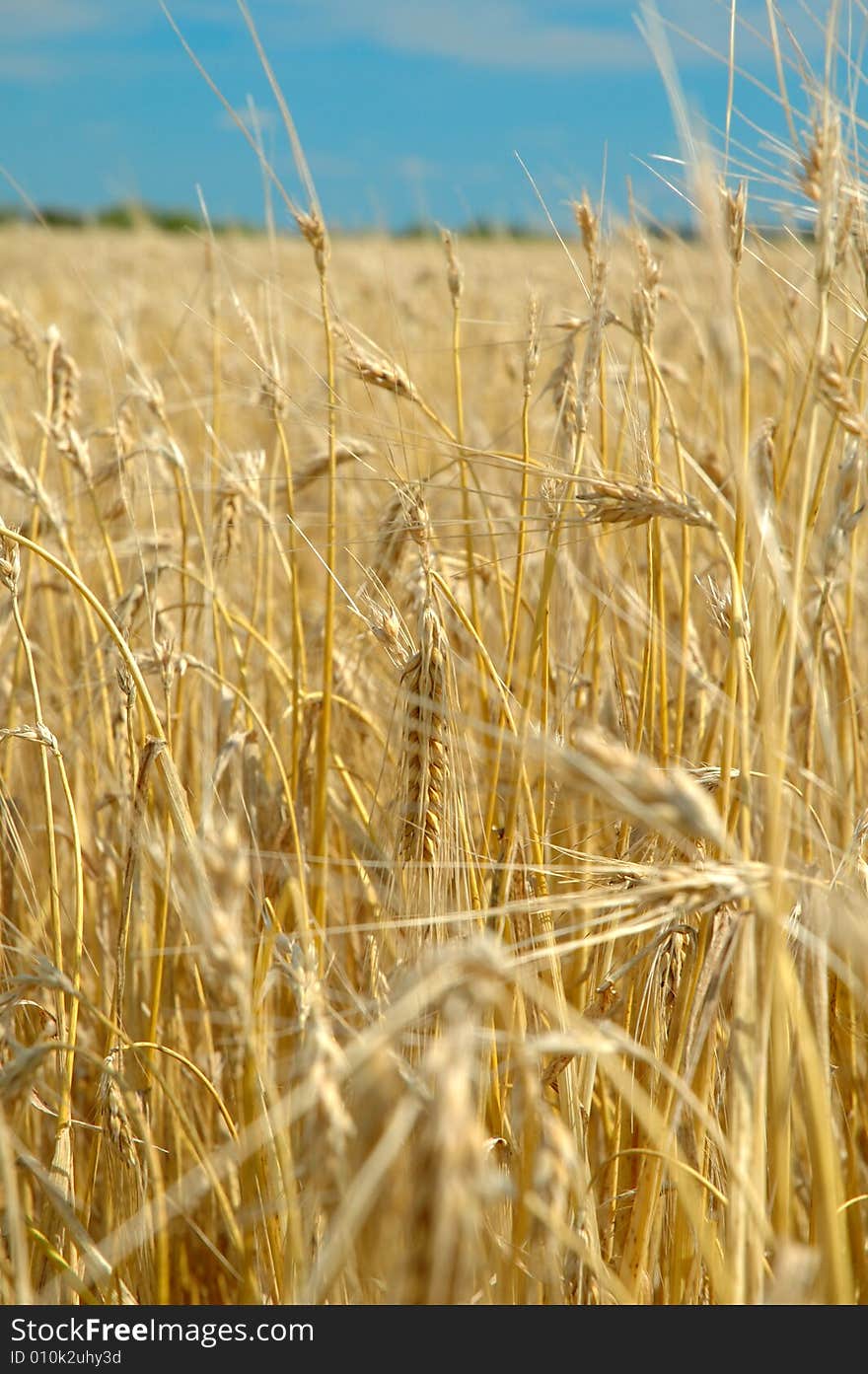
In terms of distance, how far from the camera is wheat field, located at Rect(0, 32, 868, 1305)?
0.57 m

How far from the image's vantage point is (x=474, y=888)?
1.05 meters

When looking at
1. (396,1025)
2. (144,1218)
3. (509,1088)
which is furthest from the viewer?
(509,1088)

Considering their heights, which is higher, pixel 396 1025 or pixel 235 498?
pixel 235 498

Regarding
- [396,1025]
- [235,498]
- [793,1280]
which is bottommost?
[793,1280]

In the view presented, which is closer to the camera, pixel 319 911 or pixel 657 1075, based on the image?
pixel 657 1075

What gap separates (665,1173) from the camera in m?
1.01

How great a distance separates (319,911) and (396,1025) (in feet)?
2.22

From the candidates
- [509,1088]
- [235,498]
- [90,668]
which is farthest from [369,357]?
[509,1088]

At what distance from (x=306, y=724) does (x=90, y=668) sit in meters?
0.42

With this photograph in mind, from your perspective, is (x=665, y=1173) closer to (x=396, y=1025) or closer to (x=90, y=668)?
(x=396, y=1025)

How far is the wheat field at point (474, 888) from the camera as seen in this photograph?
574 millimetres
